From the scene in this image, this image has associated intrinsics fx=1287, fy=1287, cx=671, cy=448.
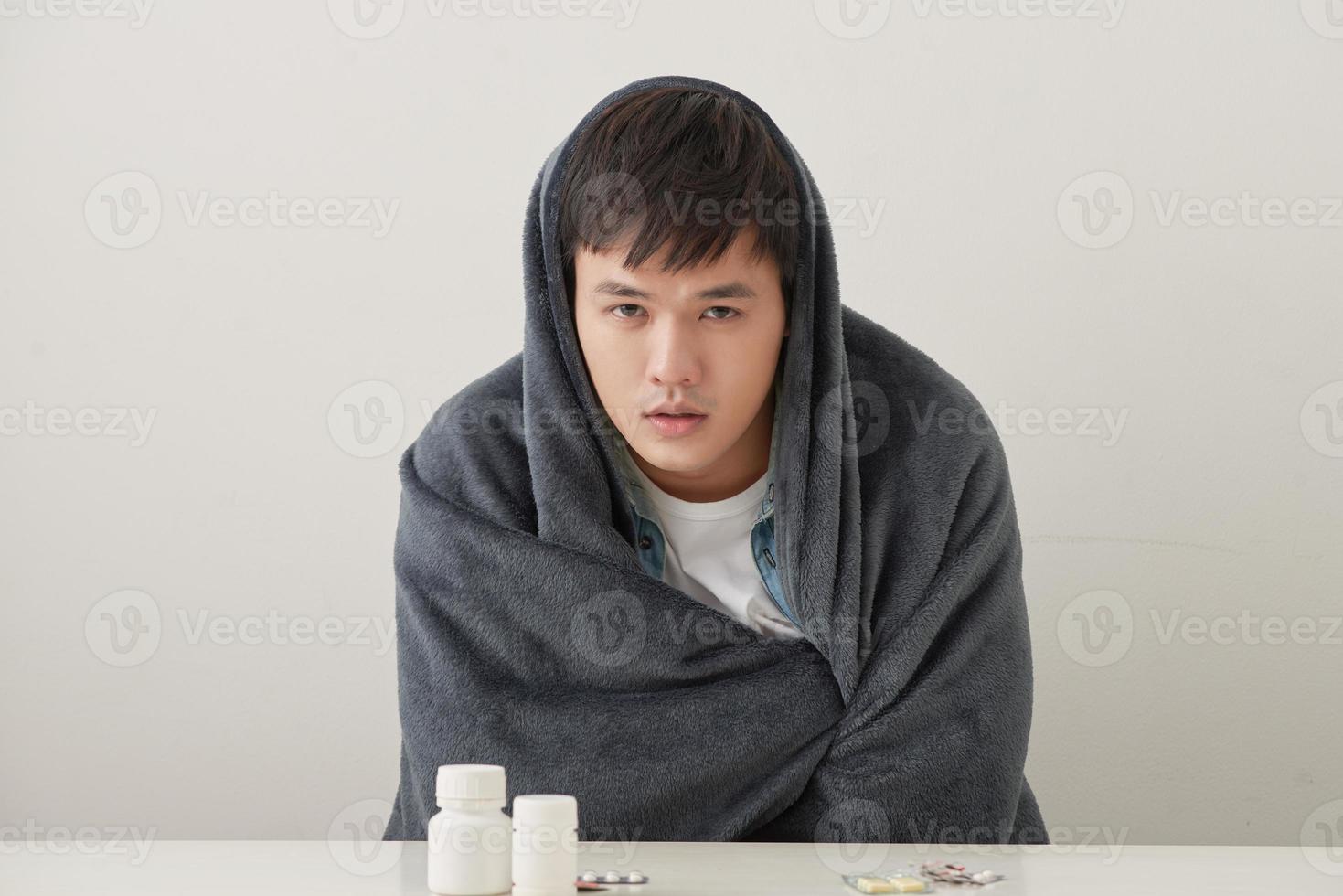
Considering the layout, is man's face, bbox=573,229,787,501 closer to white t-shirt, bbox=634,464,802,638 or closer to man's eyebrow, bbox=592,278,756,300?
man's eyebrow, bbox=592,278,756,300

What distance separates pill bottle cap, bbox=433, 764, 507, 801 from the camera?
0.87m

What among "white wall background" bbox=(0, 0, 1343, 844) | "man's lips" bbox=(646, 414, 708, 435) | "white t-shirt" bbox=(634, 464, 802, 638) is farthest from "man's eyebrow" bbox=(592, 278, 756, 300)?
"white wall background" bbox=(0, 0, 1343, 844)

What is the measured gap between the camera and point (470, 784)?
0.87 meters

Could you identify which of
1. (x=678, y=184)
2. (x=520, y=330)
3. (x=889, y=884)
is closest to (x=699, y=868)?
(x=889, y=884)

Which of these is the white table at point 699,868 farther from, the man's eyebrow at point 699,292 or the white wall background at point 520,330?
the white wall background at point 520,330

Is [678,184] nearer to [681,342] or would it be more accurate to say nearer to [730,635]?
[681,342]

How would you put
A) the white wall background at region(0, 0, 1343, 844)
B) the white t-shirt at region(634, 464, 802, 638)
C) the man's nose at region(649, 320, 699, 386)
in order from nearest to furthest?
1. the man's nose at region(649, 320, 699, 386)
2. the white t-shirt at region(634, 464, 802, 638)
3. the white wall background at region(0, 0, 1343, 844)

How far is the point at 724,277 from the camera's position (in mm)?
1290

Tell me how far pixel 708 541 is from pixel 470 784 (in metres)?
0.64

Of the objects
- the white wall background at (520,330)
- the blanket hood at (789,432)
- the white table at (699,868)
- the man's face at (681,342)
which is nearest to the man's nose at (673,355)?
the man's face at (681,342)

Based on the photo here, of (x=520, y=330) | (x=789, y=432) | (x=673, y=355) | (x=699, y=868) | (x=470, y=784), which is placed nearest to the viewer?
(x=470, y=784)

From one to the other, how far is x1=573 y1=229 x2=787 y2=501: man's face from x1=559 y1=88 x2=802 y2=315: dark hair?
0.05ft

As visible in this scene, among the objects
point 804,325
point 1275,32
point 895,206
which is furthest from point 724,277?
point 1275,32

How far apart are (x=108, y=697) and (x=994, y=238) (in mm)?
1414
